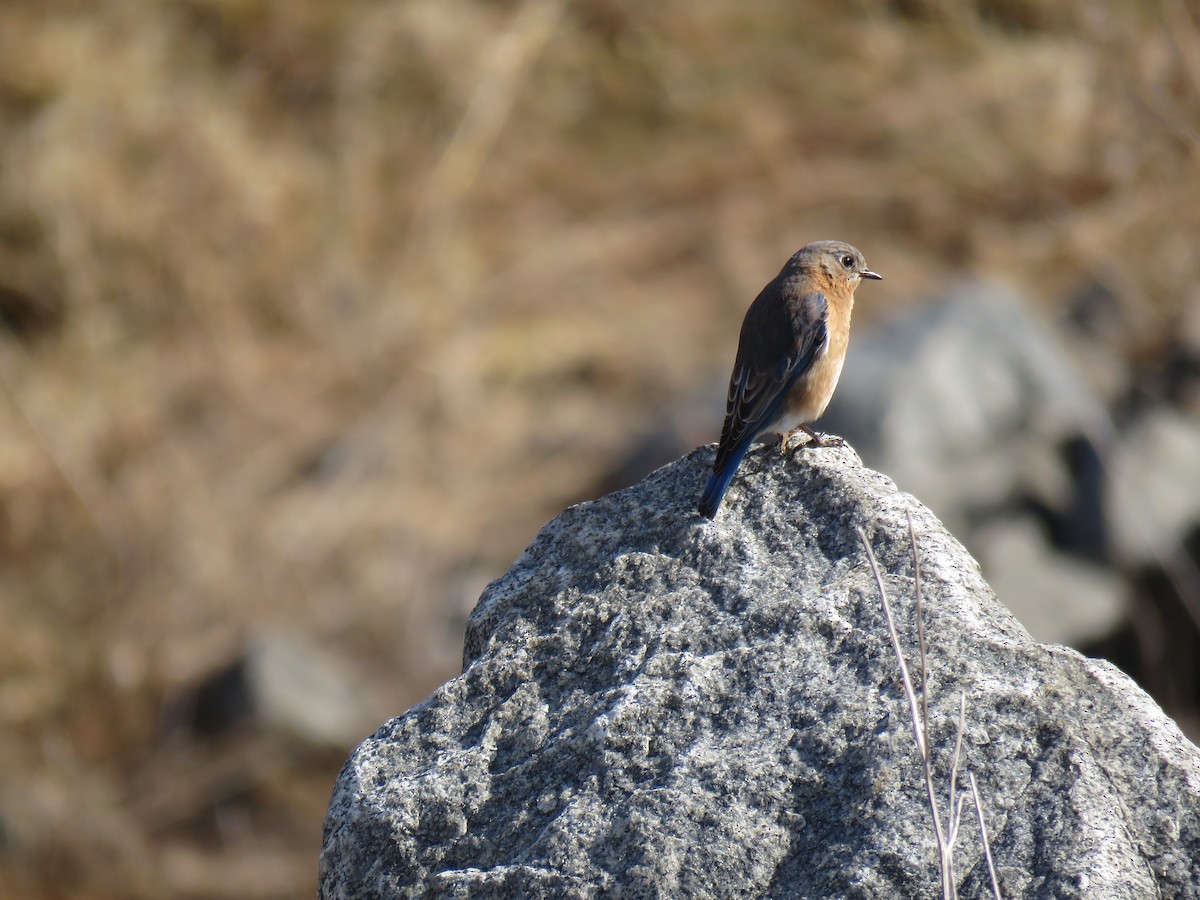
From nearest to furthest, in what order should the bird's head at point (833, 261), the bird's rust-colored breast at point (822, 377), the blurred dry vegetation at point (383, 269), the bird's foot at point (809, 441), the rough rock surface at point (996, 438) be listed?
the bird's foot at point (809, 441) → the bird's rust-colored breast at point (822, 377) → the bird's head at point (833, 261) → the rough rock surface at point (996, 438) → the blurred dry vegetation at point (383, 269)

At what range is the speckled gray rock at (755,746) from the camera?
2105 millimetres

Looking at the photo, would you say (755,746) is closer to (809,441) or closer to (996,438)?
(809,441)

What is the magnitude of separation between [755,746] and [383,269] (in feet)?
27.6

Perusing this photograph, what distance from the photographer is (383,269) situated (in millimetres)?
10289

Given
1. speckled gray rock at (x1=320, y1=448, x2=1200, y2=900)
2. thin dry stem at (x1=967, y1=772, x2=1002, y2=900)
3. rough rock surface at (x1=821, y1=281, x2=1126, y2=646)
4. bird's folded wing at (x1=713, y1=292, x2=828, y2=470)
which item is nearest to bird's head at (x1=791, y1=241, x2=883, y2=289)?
bird's folded wing at (x1=713, y1=292, x2=828, y2=470)

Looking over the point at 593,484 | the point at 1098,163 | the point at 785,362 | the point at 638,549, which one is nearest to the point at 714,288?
the point at 593,484

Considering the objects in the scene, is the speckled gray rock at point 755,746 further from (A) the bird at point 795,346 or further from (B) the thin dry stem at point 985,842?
(A) the bird at point 795,346

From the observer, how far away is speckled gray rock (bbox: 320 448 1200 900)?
2.11 m

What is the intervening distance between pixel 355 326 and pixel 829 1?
15.6ft

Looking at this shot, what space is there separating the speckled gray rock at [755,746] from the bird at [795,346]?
74 cm

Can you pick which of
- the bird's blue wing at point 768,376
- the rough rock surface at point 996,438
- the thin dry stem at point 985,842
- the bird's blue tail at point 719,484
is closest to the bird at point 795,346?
the bird's blue wing at point 768,376

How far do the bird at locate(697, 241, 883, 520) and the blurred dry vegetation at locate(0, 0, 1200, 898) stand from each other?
4175mm

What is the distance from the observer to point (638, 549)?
8.79 ft

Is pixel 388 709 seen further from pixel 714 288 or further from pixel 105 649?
pixel 714 288
